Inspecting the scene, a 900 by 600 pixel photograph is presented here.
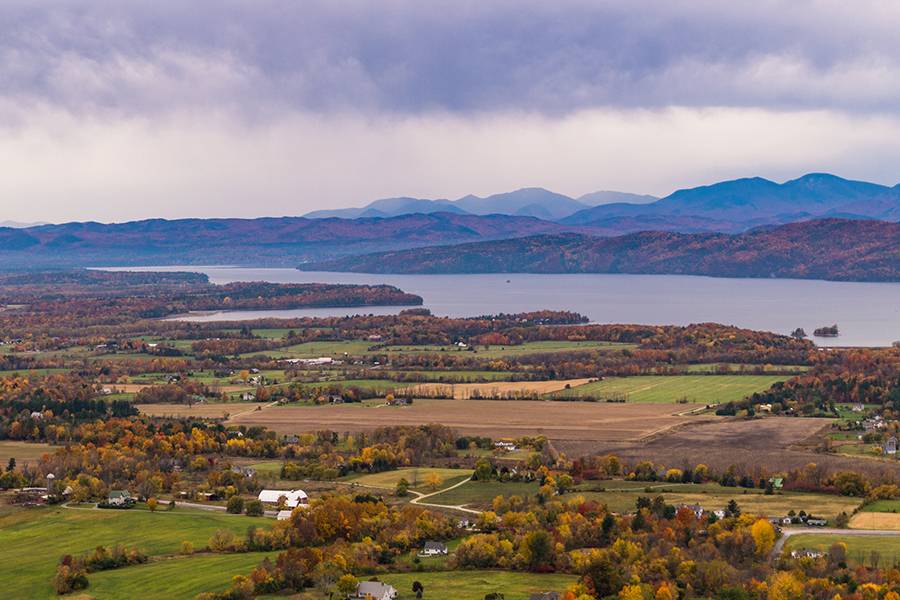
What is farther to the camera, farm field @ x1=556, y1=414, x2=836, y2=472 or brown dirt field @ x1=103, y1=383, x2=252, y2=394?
brown dirt field @ x1=103, y1=383, x2=252, y2=394

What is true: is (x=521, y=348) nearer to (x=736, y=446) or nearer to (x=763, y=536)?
(x=736, y=446)

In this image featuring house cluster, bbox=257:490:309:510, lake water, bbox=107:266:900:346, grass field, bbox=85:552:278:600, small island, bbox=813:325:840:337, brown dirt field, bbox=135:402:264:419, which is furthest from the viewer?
lake water, bbox=107:266:900:346

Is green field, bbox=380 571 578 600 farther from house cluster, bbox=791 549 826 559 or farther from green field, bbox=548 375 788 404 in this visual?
green field, bbox=548 375 788 404

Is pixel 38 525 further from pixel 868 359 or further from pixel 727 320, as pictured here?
pixel 727 320

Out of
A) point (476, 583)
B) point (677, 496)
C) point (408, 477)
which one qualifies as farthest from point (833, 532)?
point (408, 477)

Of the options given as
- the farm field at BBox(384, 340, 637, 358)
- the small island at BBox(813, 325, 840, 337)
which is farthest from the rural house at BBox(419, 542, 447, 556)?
the small island at BBox(813, 325, 840, 337)

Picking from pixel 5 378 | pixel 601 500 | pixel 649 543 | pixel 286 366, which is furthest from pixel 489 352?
pixel 649 543

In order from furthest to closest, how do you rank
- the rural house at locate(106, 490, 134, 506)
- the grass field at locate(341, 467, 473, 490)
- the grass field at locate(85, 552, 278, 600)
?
the grass field at locate(341, 467, 473, 490) → the rural house at locate(106, 490, 134, 506) → the grass field at locate(85, 552, 278, 600)
